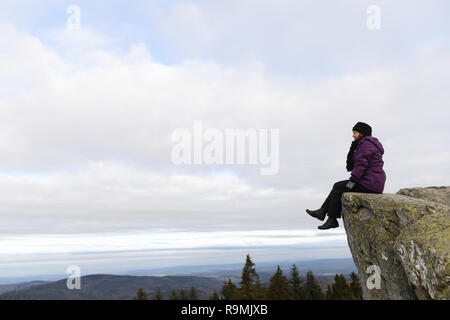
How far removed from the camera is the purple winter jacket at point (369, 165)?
12.5 meters

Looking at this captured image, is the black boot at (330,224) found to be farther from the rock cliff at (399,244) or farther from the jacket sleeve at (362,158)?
the jacket sleeve at (362,158)

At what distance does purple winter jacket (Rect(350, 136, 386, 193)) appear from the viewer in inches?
492

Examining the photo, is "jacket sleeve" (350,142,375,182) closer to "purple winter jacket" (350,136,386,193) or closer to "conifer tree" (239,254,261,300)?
"purple winter jacket" (350,136,386,193)

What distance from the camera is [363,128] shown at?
13367 mm

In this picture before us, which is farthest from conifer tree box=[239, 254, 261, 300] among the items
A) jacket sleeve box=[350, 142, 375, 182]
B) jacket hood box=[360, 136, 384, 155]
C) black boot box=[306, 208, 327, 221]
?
jacket hood box=[360, 136, 384, 155]

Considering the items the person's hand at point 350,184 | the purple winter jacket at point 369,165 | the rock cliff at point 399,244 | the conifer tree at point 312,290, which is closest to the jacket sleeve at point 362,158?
the purple winter jacket at point 369,165

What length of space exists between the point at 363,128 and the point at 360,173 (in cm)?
197

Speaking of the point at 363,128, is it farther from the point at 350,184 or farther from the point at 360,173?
the point at 350,184

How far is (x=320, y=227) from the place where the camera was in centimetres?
1326

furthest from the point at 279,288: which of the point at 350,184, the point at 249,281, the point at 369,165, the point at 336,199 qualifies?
the point at 369,165
